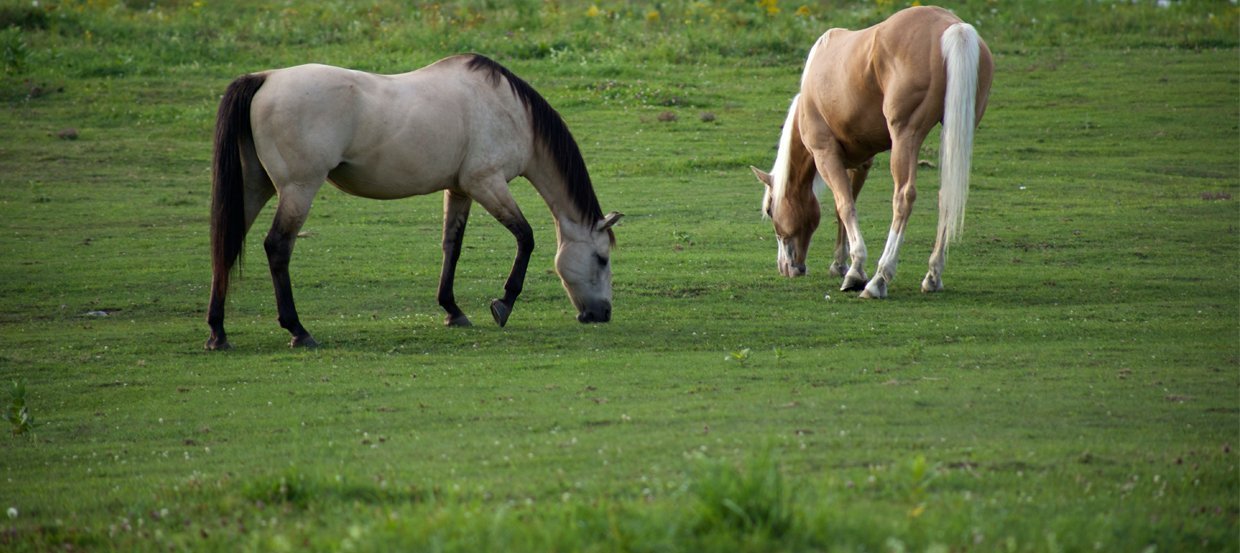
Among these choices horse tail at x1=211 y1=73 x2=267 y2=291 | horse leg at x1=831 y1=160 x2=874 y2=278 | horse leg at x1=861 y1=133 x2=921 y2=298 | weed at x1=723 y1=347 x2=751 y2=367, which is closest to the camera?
weed at x1=723 y1=347 x2=751 y2=367

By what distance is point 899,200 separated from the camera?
444 inches

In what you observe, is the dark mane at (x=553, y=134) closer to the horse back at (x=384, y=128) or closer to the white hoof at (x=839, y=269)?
the horse back at (x=384, y=128)

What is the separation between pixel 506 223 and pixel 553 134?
895mm

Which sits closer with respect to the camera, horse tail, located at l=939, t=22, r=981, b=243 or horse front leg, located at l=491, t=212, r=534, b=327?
horse front leg, located at l=491, t=212, r=534, b=327

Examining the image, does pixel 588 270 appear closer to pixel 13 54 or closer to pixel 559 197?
pixel 559 197

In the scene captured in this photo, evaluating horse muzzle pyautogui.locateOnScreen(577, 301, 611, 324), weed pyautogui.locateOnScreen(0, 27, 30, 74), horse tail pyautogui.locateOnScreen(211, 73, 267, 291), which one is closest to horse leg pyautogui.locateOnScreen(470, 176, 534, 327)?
horse muzzle pyautogui.locateOnScreen(577, 301, 611, 324)

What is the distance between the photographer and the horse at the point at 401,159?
9289 mm

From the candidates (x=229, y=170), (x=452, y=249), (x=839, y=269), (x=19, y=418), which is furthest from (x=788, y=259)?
(x=19, y=418)

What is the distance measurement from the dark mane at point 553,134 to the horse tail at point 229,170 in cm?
207

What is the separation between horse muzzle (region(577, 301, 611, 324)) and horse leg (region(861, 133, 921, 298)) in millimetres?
2467

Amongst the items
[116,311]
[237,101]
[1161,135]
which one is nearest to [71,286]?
[116,311]

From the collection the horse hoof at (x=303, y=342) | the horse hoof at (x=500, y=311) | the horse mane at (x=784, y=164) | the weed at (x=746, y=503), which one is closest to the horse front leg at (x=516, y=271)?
the horse hoof at (x=500, y=311)

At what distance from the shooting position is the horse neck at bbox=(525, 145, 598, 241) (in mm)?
10656

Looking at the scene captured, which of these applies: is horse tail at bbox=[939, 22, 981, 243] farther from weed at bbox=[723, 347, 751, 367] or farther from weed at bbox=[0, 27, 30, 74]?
weed at bbox=[0, 27, 30, 74]
